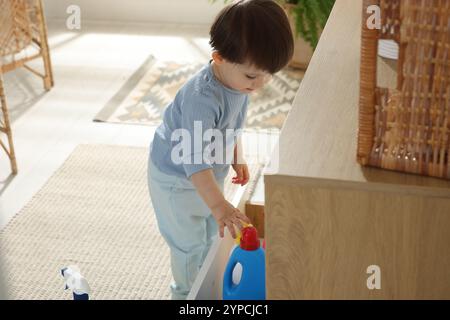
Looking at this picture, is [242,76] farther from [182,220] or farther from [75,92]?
[75,92]

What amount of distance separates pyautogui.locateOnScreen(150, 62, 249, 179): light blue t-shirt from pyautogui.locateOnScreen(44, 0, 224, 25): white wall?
84.2 inches

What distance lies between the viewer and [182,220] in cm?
148

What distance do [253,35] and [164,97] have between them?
165 centimetres

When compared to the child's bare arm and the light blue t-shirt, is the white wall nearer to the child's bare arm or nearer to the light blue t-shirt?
the light blue t-shirt

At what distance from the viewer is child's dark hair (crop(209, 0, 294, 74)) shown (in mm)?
1199

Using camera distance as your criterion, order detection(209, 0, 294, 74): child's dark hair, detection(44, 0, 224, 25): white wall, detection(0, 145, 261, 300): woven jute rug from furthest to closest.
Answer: detection(44, 0, 224, 25): white wall
detection(0, 145, 261, 300): woven jute rug
detection(209, 0, 294, 74): child's dark hair

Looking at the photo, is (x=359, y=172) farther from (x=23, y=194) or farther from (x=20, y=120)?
(x=20, y=120)

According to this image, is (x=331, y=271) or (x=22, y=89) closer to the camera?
(x=331, y=271)

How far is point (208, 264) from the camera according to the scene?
1.34 m

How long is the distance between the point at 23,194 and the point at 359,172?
61.6 inches

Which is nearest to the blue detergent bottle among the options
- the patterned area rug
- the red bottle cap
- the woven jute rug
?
the red bottle cap

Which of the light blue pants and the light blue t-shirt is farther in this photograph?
the light blue pants

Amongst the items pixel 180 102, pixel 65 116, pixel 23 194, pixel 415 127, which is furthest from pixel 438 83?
pixel 65 116

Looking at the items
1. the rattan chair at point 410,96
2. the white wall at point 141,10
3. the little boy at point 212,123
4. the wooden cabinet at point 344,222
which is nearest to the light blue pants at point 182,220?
the little boy at point 212,123
